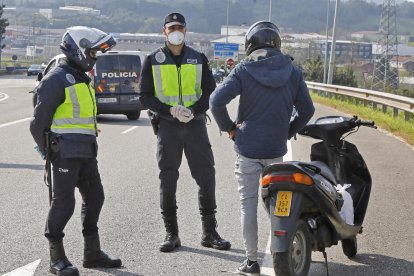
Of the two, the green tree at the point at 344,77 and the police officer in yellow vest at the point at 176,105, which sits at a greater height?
the police officer in yellow vest at the point at 176,105

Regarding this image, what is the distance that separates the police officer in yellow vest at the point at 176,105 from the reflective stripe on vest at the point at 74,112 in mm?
878

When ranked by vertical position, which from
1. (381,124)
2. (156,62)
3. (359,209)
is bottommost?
(381,124)

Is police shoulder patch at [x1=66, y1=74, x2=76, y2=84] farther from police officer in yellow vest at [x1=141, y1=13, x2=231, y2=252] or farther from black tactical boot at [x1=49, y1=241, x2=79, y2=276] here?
black tactical boot at [x1=49, y1=241, x2=79, y2=276]

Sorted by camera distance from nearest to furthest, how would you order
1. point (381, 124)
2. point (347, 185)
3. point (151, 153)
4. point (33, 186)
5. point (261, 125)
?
point (261, 125) < point (347, 185) < point (33, 186) < point (151, 153) < point (381, 124)

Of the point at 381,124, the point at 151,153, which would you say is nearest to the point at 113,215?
the point at 151,153

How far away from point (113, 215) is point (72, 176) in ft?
7.20

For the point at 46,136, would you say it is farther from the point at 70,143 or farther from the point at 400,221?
the point at 400,221

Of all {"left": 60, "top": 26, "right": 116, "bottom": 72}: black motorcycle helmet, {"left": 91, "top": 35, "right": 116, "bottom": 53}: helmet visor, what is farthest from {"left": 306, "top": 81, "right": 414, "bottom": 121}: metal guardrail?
{"left": 60, "top": 26, "right": 116, "bottom": 72}: black motorcycle helmet

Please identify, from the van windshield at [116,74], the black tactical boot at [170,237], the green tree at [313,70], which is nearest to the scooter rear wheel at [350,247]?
the black tactical boot at [170,237]

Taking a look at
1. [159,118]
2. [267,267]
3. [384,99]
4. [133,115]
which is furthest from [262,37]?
[384,99]

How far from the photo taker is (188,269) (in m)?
6.12

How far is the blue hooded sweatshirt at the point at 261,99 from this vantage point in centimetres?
579

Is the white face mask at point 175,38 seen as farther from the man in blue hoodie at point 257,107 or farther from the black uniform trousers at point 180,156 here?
the man in blue hoodie at point 257,107

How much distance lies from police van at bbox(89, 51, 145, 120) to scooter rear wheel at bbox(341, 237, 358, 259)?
1550cm
